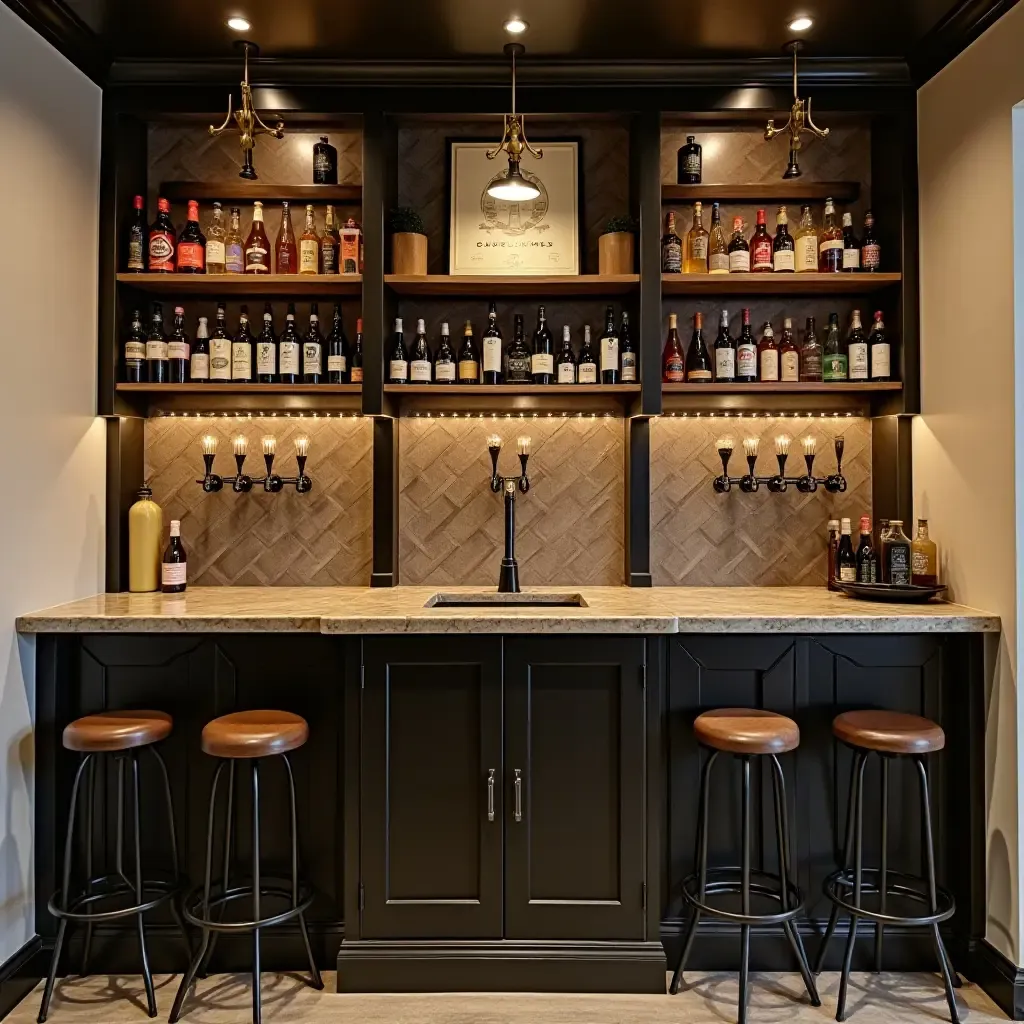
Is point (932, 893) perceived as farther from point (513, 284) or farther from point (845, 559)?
point (513, 284)

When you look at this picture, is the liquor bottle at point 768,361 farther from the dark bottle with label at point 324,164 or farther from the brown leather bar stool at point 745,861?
the dark bottle with label at point 324,164

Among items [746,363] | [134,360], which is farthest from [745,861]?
[134,360]

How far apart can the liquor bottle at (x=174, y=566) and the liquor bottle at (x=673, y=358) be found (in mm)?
1907

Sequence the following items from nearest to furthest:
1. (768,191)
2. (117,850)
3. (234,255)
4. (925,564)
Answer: (117,850), (925,564), (234,255), (768,191)

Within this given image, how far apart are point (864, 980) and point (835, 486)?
1.69 metres

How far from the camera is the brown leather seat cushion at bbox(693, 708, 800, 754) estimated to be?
88.2 inches

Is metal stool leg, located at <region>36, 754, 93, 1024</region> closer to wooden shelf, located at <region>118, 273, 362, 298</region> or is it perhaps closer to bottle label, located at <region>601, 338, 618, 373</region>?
wooden shelf, located at <region>118, 273, 362, 298</region>

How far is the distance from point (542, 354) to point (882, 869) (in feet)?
6.53

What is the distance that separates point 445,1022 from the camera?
2.25 metres

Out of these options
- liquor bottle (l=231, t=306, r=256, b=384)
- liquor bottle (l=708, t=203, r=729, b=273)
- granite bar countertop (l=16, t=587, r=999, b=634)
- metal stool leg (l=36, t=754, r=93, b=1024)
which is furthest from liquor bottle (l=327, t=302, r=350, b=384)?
metal stool leg (l=36, t=754, r=93, b=1024)

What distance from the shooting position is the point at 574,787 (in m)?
2.45

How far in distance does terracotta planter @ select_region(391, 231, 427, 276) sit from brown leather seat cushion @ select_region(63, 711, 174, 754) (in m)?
1.75

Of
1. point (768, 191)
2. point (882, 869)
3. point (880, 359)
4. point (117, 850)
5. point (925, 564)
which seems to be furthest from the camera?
point (768, 191)

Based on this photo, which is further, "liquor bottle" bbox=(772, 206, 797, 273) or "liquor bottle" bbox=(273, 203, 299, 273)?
"liquor bottle" bbox=(273, 203, 299, 273)
